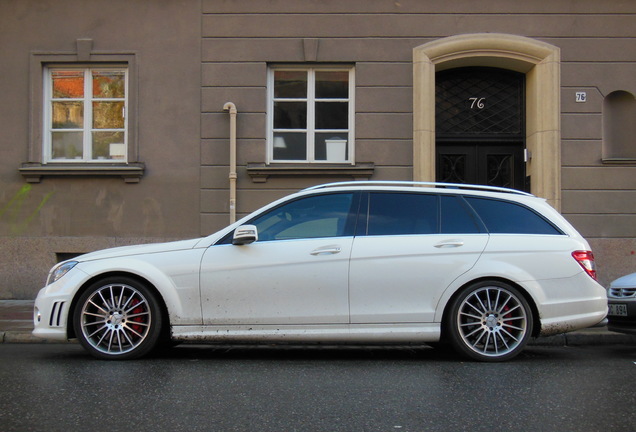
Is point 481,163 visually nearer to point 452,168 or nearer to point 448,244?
point 452,168

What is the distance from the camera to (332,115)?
12914 millimetres

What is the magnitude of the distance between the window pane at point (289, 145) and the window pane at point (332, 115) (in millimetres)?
374

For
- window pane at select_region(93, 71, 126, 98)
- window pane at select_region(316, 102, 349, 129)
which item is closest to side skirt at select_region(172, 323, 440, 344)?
window pane at select_region(316, 102, 349, 129)

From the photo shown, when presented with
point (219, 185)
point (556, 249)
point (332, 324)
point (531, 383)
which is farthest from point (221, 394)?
point (219, 185)

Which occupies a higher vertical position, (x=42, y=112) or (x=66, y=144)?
(x=42, y=112)

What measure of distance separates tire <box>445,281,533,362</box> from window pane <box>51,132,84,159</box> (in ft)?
27.1

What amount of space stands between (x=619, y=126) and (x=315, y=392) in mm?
9343

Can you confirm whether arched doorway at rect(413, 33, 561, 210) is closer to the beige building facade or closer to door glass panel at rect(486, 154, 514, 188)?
the beige building facade

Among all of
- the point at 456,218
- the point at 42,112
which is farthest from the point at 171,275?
the point at 42,112

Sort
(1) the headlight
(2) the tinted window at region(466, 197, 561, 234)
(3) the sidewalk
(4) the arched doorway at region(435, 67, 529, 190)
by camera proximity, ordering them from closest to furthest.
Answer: (1) the headlight
(2) the tinted window at region(466, 197, 561, 234)
(3) the sidewalk
(4) the arched doorway at region(435, 67, 529, 190)

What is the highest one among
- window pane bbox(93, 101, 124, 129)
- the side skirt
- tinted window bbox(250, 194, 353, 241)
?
window pane bbox(93, 101, 124, 129)

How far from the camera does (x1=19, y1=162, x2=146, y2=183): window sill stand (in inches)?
491

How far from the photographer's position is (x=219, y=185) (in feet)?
41.3

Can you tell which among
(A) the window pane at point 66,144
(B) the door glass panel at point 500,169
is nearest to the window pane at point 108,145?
(A) the window pane at point 66,144
